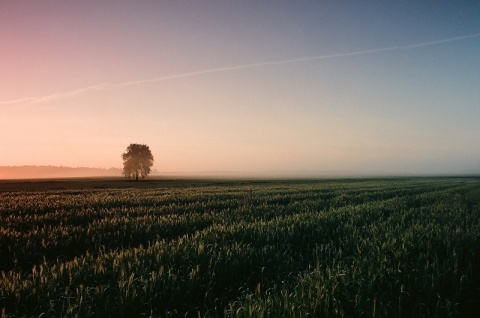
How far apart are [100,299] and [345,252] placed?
5.53 meters

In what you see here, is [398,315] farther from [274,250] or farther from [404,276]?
[274,250]

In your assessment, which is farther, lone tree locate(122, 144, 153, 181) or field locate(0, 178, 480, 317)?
lone tree locate(122, 144, 153, 181)

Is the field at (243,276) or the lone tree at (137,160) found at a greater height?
the lone tree at (137,160)

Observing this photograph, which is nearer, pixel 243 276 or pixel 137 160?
pixel 243 276

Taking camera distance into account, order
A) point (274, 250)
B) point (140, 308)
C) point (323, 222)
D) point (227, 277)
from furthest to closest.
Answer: point (323, 222) → point (274, 250) → point (227, 277) → point (140, 308)

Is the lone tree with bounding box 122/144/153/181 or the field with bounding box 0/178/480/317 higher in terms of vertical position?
the lone tree with bounding box 122/144/153/181

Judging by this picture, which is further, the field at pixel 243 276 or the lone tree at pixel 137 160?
the lone tree at pixel 137 160

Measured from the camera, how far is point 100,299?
4.42 m

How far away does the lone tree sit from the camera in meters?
97.1

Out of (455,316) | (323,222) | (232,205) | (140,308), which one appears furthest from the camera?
(232,205)

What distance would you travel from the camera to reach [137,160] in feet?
321

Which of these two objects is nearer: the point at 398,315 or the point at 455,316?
the point at 398,315

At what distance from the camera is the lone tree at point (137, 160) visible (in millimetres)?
97062

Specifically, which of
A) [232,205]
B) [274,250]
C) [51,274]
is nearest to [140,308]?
[51,274]
